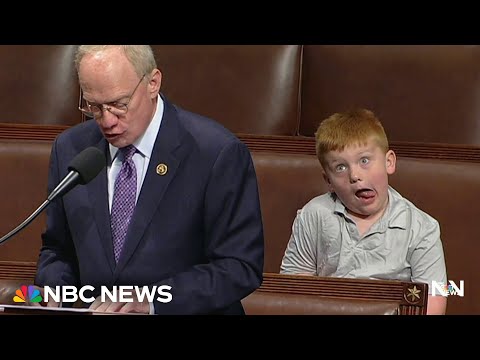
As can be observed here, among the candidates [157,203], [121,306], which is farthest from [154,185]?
[121,306]

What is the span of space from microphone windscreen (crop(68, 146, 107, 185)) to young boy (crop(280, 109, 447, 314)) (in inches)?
13.1

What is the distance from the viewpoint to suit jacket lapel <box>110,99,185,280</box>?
89 cm

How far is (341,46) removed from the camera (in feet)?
4.40

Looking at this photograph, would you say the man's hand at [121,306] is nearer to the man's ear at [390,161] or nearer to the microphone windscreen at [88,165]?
the microphone windscreen at [88,165]

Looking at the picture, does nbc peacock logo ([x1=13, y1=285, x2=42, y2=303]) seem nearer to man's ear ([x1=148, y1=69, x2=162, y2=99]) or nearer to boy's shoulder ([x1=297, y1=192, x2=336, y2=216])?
man's ear ([x1=148, y1=69, x2=162, y2=99])

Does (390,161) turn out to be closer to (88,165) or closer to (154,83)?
(154,83)

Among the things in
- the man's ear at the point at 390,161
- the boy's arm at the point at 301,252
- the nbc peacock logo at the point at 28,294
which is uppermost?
the man's ear at the point at 390,161

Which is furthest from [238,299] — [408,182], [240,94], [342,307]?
[240,94]

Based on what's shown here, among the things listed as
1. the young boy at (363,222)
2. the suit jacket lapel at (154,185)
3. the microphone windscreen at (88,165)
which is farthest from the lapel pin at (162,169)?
the young boy at (363,222)

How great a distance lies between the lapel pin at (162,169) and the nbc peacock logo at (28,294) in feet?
0.45

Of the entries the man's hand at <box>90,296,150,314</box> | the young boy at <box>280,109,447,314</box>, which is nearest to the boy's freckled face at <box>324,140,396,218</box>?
the young boy at <box>280,109,447,314</box>

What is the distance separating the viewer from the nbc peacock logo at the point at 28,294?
844 mm

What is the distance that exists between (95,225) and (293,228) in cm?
28

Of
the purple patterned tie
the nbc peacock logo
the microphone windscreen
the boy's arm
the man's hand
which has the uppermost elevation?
the microphone windscreen
